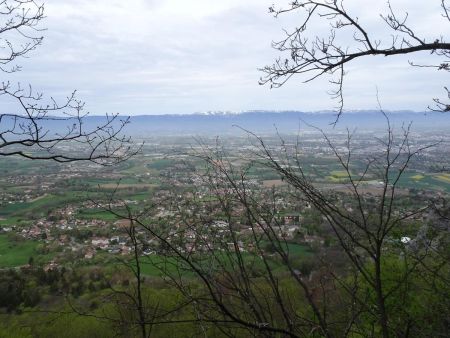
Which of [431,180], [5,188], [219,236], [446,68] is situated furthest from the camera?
[5,188]

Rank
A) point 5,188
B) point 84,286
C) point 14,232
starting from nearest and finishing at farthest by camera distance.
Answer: point 84,286, point 14,232, point 5,188

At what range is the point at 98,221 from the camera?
3303 centimetres

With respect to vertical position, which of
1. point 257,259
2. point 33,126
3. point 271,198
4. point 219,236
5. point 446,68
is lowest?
point 257,259

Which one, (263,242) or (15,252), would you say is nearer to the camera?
(263,242)

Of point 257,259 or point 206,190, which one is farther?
point 206,190

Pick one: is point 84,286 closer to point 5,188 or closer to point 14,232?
point 14,232

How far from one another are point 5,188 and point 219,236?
1941 inches

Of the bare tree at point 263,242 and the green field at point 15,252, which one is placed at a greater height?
the bare tree at point 263,242

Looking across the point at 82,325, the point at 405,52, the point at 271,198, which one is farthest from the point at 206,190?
the point at 82,325

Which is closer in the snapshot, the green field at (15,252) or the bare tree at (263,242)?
the bare tree at (263,242)

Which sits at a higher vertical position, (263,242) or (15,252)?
(263,242)

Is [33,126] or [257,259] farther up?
[33,126]

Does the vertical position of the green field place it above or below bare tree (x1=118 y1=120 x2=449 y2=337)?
below

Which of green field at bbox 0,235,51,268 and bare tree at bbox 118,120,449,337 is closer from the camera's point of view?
bare tree at bbox 118,120,449,337
